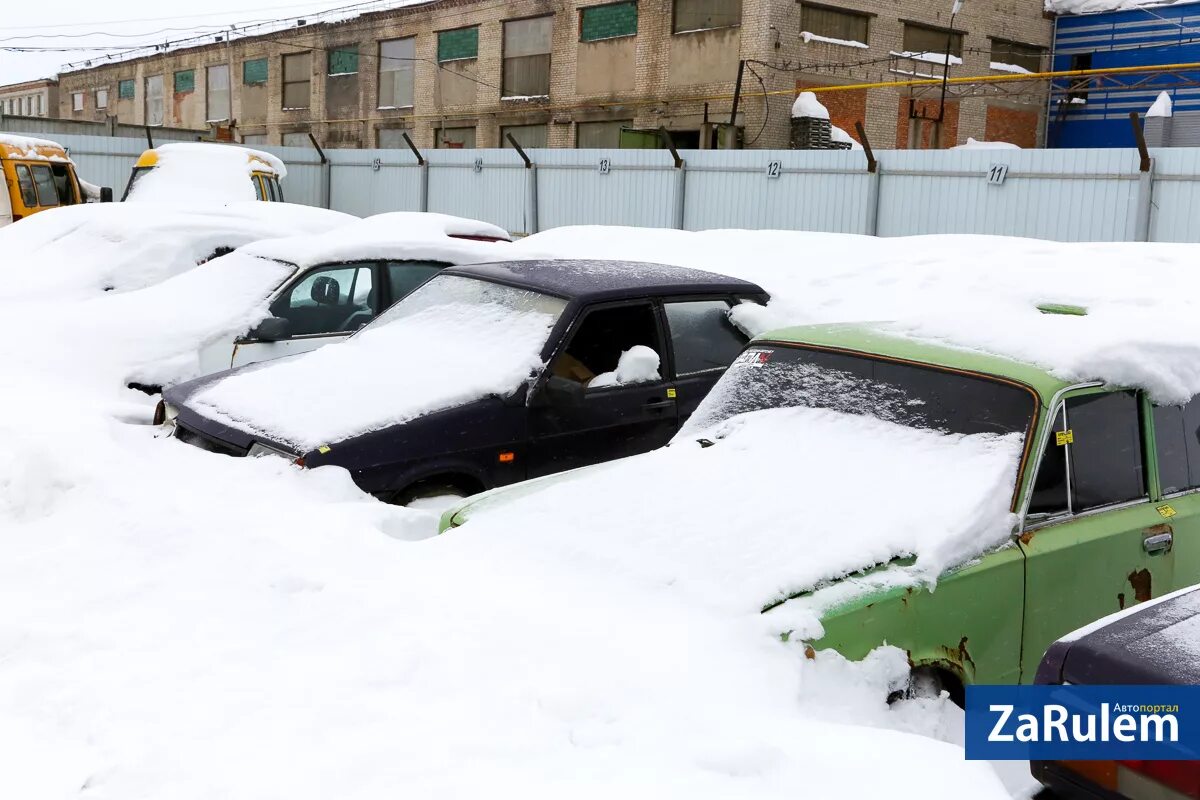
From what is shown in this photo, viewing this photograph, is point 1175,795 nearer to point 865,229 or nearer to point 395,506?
point 395,506

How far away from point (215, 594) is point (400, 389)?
6.49 ft

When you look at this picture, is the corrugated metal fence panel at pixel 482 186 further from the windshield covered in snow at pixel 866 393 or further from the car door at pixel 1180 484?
the car door at pixel 1180 484

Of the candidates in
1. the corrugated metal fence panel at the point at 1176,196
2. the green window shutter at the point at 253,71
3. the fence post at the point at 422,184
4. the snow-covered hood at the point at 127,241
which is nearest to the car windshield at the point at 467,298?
the snow-covered hood at the point at 127,241

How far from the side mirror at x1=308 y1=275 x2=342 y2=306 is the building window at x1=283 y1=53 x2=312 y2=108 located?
34.0m

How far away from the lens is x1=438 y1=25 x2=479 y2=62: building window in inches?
1337

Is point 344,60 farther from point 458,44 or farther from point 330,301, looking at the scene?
point 330,301

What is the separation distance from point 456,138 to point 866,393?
31594 mm

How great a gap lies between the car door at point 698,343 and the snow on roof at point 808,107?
70.7 feet

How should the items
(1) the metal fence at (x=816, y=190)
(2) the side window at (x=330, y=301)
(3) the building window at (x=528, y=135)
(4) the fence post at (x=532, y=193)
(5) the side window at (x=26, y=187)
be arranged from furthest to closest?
(3) the building window at (x=528, y=135)
(4) the fence post at (x=532, y=193)
(5) the side window at (x=26, y=187)
(1) the metal fence at (x=816, y=190)
(2) the side window at (x=330, y=301)

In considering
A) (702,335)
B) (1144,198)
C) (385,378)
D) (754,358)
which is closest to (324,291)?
(385,378)

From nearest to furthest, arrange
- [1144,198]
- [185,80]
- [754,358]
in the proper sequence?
[754,358], [1144,198], [185,80]

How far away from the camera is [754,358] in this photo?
5.01m

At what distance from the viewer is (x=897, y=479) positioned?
159 inches

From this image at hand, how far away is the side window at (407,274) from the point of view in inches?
332
